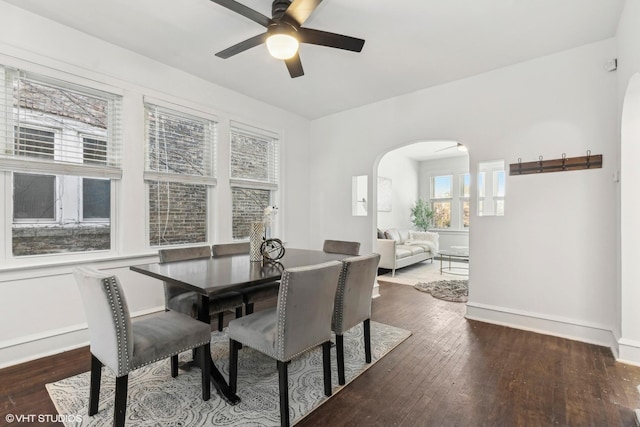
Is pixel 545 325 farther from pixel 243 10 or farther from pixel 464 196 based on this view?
pixel 464 196

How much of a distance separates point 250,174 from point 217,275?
2587mm

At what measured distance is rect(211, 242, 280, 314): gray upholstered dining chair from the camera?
2760mm

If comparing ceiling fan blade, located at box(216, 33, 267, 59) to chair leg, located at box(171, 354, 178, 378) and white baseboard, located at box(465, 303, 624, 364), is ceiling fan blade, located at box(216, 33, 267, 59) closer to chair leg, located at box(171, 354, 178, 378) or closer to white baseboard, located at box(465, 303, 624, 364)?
chair leg, located at box(171, 354, 178, 378)

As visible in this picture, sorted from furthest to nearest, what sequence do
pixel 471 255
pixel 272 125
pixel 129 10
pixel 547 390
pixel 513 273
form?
pixel 272 125 < pixel 471 255 < pixel 513 273 < pixel 129 10 < pixel 547 390

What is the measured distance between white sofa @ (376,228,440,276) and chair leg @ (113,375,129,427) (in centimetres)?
441

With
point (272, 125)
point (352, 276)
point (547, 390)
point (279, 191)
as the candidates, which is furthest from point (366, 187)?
point (547, 390)

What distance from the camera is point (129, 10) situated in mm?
2441

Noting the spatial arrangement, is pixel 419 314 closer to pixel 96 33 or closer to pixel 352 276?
pixel 352 276

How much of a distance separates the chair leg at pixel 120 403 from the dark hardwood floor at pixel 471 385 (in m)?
0.71

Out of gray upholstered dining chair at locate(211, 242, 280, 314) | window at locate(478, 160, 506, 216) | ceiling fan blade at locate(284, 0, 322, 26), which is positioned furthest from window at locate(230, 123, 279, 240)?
window at locate(478, 160, 506, 216)

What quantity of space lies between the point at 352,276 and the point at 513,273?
2.19m

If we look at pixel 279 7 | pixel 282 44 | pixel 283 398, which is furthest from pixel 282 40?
pixel 283 398

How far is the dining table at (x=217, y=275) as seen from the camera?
1712 millimetres

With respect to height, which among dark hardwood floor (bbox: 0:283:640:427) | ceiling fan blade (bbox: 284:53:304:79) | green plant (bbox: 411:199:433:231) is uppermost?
ceiling fan blade (bbox: 284:53:304:79)
